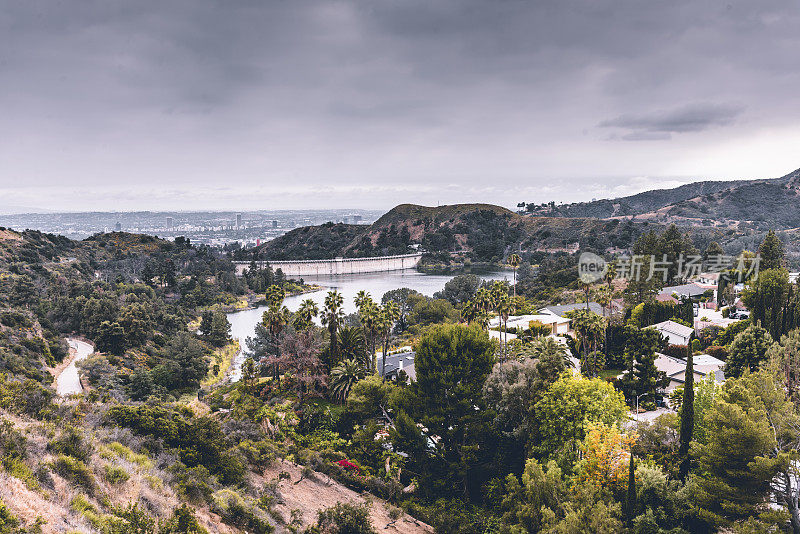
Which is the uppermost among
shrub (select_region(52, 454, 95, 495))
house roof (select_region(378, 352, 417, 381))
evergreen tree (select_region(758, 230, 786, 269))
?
evergreen tree (select_region(758, 230, 786, 269))

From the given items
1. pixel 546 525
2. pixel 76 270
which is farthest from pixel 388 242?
pixel 546 525

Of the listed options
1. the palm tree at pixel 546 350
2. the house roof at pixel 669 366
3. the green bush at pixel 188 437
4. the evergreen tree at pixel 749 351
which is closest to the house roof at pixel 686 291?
the house roof at pixel 669 366

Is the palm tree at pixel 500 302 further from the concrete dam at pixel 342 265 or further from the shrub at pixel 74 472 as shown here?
the concrete dam at pixel 342 265

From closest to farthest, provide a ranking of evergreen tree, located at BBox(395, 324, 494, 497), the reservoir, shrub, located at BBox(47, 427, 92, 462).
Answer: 1. shrub, located at BBox(47, 427, 92, 462)
2. evergreen tree, located at BBox(395, 324, 494, 497)
3. the reservoir

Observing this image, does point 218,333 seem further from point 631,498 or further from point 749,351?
point 749,351

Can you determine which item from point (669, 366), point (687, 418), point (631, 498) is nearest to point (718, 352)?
point (669, 366)

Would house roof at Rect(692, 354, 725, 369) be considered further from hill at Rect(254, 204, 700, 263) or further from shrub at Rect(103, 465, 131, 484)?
hill at Rect(254, 204, 700, 263)

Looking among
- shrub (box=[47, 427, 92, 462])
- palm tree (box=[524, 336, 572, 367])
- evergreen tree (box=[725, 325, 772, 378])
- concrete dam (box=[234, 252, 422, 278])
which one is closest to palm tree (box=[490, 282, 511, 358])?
palm tree (box=[524, 336, 572, 367])

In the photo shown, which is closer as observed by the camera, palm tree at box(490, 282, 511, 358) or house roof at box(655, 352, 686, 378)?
palm tree at box(490, 282, 511, 358)
